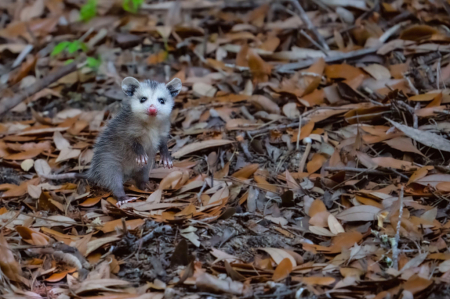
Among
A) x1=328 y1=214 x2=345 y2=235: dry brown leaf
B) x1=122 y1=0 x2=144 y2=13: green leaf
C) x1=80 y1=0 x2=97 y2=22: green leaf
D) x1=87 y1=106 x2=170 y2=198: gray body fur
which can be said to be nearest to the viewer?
x1=328 y1=214 x2=345 y2=235: dry brown leaf

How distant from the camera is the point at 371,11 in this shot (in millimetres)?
6215

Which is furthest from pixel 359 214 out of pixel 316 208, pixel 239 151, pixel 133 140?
pixel 133 140

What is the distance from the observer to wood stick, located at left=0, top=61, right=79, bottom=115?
5.55 metres

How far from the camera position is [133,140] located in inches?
173

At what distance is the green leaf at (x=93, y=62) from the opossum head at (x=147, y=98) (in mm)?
1734

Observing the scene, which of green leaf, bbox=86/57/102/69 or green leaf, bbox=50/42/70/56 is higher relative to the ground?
green leaf, bbox=50/42/70/56

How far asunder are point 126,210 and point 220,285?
3.81ft

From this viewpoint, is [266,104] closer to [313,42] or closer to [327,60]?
[327,60]

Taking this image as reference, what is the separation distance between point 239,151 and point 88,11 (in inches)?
132

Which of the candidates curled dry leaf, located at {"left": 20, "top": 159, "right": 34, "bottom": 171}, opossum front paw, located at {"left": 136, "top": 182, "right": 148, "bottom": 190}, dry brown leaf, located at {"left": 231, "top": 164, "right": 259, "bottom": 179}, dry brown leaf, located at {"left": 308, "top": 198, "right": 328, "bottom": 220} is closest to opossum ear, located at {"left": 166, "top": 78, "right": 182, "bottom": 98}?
opossum front paw, located at {"left": 136, "top": 182, "right": 148, "bottom": 190}

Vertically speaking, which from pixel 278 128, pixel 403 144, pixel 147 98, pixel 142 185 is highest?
pixel 147 98

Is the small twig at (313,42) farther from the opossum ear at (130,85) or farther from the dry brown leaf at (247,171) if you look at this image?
the opossum ear at (130,85)

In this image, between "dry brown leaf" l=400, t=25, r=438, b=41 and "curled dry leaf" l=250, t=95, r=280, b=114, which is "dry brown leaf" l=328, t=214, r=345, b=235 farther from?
"dry brown leaf" l=400, t=25, r=438, b=41

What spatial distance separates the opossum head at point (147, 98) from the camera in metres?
4.33
